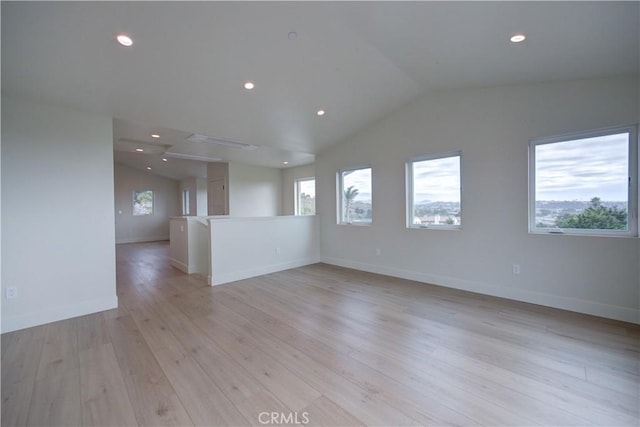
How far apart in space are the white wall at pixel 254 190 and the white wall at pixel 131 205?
453 centimetres

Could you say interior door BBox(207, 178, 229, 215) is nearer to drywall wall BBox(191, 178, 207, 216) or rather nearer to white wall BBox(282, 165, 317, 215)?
drywall wall BBox(191, 178, 207, 216)

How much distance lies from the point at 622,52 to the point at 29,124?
5.73 meters

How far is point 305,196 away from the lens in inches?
324

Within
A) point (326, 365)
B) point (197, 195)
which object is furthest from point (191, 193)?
point (326, 365)

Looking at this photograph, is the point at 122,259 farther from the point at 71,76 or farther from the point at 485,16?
the point at 485,16

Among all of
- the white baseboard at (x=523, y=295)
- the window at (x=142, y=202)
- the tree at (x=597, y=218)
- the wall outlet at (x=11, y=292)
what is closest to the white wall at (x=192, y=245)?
the wall outlet at (x=11, y=292)

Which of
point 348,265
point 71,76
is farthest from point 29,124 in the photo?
point 348,265

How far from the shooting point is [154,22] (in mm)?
2129

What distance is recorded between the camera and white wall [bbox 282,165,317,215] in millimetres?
8188

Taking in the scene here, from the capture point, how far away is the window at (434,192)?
Result: 155 inches

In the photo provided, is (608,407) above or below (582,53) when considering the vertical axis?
below

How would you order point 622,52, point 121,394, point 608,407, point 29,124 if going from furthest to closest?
point 29,124
point 622,52
point 121,394
point 608,407

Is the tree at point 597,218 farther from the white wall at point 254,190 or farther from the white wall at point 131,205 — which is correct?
the white wall at point 131,205

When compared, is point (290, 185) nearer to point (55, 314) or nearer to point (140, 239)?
point (140, 239)
